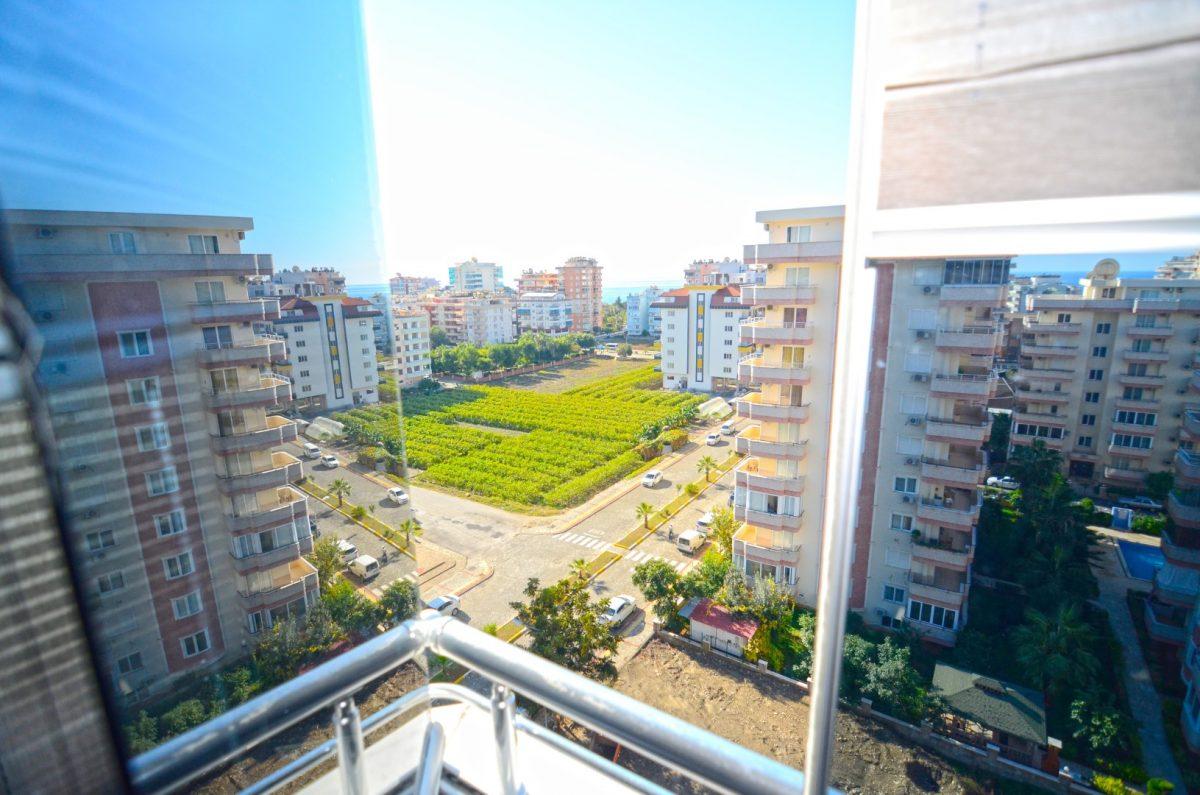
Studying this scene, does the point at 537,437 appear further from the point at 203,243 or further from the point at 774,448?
the point at 203,243

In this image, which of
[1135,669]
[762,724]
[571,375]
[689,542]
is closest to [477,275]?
[571,375]

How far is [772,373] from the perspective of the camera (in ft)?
13.0

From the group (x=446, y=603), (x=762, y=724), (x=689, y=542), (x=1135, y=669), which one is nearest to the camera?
(x=762, y=724)

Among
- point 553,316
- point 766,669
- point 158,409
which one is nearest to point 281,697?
point 158,409

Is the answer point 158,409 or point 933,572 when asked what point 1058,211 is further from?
point 933,572

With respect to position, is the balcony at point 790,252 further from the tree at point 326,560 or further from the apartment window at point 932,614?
the tree at point 326,560

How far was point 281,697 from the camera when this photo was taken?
557mm

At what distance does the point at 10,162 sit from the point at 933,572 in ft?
15.6

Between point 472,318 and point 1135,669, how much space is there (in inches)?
699

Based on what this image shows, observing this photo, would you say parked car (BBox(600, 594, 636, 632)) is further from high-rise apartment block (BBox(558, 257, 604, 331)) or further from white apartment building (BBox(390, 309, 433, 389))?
high-rise apartment block (BBox(558, 257, 604, 331))

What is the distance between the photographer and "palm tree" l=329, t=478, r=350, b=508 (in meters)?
0.80

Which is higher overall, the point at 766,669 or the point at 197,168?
the point at 197,168

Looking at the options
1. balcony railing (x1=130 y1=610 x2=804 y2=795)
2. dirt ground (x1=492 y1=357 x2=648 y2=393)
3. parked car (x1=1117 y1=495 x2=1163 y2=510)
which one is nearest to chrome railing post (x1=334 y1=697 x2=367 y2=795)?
balcony railing (x1=130 y1=610 x2=804 y2=795)

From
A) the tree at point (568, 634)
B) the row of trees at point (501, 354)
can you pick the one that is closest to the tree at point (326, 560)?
the tree at point (568, 634)
